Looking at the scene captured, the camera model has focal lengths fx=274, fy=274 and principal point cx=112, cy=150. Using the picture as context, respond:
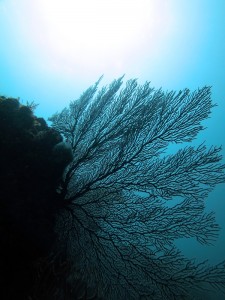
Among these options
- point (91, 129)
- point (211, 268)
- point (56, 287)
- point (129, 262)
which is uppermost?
point (91, 129)

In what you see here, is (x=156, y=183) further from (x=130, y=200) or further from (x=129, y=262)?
(x=129, y=262)

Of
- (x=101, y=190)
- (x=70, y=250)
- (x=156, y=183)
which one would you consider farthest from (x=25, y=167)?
(x=156, y=183)

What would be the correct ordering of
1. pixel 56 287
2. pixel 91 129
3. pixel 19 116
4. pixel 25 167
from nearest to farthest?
pixel 56 287 < pixel 25 167 < pixel 19 116 < pixel 91 129

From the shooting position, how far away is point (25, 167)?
4246mm

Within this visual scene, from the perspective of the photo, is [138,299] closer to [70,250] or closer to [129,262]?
[129,262]

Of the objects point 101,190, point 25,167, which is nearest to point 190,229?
point 101,190

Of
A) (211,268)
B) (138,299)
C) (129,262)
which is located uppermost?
(211,268)

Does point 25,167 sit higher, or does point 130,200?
point 130,200

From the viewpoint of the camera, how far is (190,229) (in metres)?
5.00

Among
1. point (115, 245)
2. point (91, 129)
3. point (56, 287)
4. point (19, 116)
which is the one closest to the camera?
point (56, 287)

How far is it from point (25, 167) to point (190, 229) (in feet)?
10.2

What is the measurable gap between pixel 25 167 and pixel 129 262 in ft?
8.14

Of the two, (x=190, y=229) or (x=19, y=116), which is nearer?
(x=19, y=116)

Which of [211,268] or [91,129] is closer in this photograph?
[211,268]
